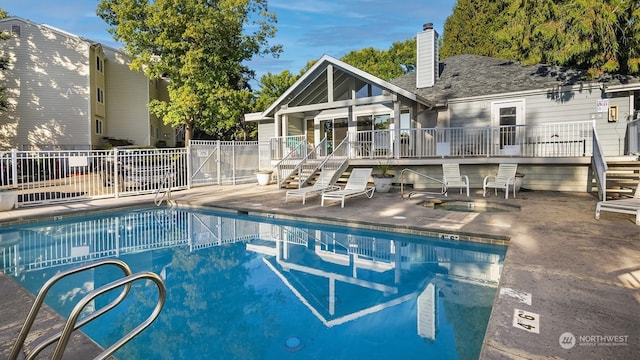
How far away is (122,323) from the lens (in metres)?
4.16

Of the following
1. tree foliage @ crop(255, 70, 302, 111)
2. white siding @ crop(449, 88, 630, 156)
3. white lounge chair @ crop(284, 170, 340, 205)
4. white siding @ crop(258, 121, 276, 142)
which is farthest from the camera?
tree foliage @ crop(255, 70, 302, 111)

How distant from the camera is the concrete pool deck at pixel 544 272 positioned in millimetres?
2861

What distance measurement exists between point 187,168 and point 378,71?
2798 centimetres

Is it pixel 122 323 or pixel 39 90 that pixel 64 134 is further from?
pixel 122 323

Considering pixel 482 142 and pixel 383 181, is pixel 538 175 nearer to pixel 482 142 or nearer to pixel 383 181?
pixel 482 142

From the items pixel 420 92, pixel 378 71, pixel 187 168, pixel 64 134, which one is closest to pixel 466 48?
pixel 378 71

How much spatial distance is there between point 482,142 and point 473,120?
1589 millimetres

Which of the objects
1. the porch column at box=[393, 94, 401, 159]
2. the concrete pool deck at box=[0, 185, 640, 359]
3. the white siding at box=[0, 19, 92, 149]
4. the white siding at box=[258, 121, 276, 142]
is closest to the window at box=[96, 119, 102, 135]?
the white siding at box=[0, 19, 92, 149]

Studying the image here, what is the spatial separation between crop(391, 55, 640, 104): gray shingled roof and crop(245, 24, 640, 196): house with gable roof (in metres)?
0.04

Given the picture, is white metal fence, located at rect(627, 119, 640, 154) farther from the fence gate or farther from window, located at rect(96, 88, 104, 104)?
window, located at rect(96, 88, 104, 104)

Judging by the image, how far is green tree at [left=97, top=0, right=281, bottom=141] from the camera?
21.0 m

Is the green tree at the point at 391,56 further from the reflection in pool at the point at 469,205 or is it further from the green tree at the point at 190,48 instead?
the reflection in pool at the point at 469,205

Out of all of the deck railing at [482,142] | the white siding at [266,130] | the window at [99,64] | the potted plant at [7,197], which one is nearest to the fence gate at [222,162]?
the white siding at [266,130]

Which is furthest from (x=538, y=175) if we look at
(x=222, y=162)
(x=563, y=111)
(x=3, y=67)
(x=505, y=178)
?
(x=3, y=67)
